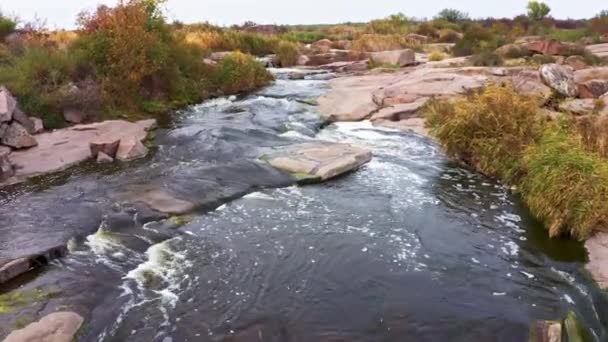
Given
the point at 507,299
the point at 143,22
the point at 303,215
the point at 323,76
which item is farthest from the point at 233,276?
the point at 323,76

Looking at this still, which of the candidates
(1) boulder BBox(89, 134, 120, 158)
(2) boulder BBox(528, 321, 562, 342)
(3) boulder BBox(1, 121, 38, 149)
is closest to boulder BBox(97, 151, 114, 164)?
(1) boulder BBox(89, 134, 120, 158)

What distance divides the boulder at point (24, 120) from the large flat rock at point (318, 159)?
5.61 meters

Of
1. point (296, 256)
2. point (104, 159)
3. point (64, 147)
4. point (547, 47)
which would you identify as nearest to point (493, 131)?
point (296, 256)

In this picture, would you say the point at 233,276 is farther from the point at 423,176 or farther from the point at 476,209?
the point at 423,176

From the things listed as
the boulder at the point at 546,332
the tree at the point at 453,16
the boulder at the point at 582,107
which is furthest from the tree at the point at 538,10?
the boulder at the point at 546,332

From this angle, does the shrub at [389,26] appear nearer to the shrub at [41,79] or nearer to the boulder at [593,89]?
the boulder at [593,89]

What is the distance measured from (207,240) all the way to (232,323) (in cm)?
226

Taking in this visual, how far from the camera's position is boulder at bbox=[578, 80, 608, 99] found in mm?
15742

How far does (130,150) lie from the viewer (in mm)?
11891

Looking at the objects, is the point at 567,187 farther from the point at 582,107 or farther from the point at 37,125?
the point at 37,125

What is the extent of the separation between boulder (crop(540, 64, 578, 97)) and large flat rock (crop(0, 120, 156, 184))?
10.9 metres

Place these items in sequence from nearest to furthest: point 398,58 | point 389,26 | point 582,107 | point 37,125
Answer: point 37,125
point 582,107
point 398,58
point 389,26

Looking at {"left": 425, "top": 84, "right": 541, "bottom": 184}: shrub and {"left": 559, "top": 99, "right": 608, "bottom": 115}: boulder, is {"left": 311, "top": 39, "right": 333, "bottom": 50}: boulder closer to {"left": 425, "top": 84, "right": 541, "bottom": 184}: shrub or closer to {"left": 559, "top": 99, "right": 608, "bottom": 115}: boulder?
{"left": 559, "top": 99, "right": 608, "bottom": 115}: boulder

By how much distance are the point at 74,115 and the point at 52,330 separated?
10.0 metres
